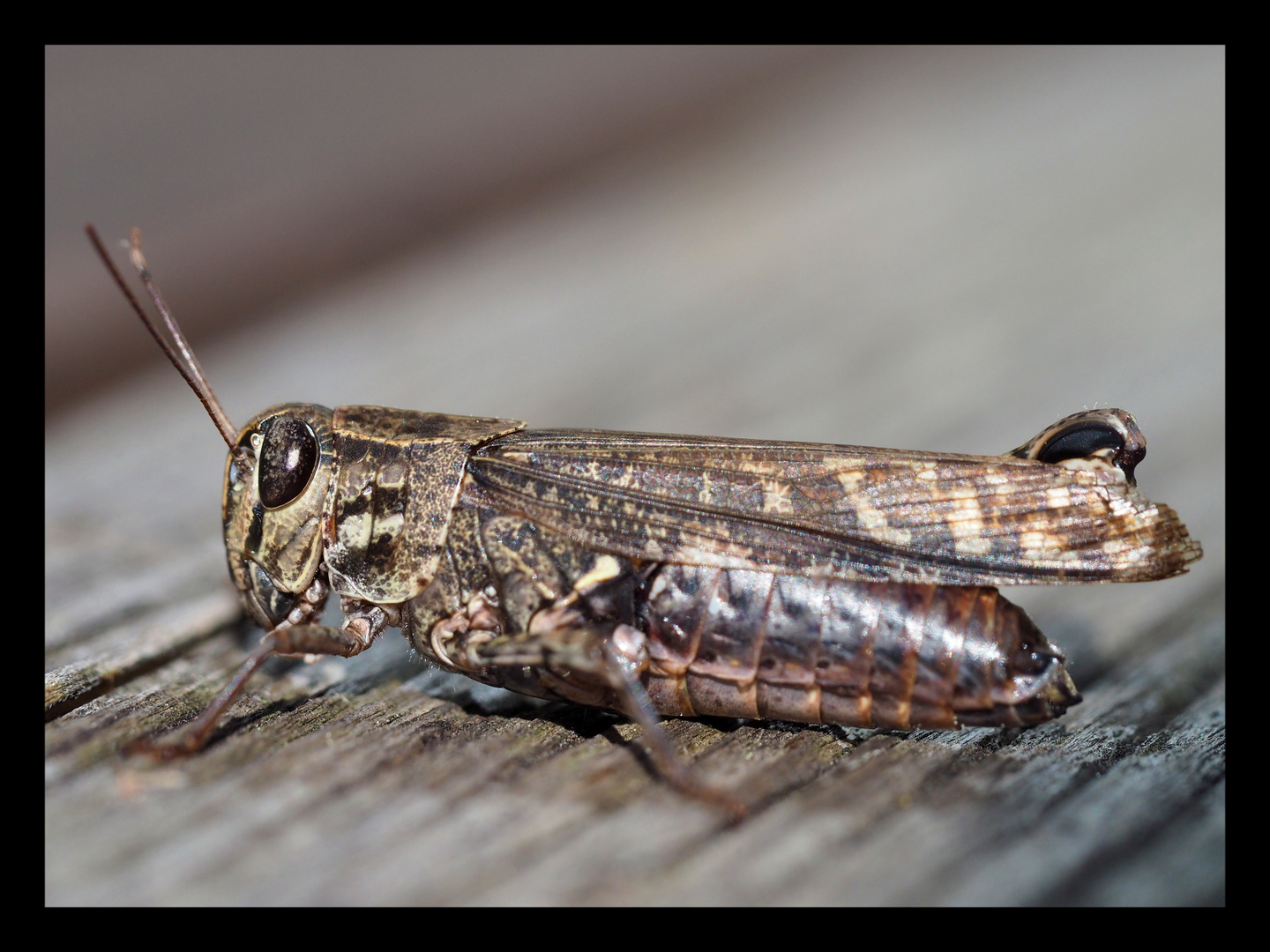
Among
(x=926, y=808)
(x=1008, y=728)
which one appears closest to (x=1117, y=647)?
(x=1008, y=728)

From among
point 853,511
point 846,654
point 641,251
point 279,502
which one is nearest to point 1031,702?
point 846,654

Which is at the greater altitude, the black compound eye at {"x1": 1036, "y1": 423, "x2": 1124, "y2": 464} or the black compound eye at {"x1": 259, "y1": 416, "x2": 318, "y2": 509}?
the black compound eye at {"x1": 259, "y1": 416, "x2": 318, "y2": 509}

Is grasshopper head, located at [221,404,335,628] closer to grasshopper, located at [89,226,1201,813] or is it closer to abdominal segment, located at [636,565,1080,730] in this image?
grasshopper, located at [89,226,1201,813]

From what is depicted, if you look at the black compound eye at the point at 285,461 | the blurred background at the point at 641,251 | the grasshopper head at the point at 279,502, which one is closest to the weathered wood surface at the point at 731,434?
the blurred background at the point at 641,251

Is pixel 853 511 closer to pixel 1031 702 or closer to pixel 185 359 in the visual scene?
pixel 1031 702

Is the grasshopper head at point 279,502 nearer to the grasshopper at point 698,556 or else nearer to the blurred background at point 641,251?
the grasshopper at point 698,556

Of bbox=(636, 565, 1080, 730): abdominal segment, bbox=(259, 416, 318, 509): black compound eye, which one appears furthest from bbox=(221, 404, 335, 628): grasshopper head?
bbox=(636, 565, 1080, 730): abdominal segment
